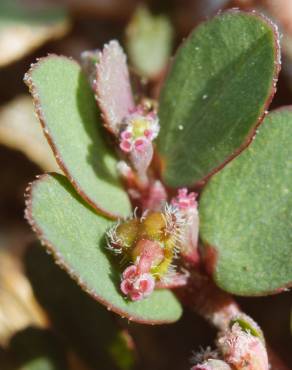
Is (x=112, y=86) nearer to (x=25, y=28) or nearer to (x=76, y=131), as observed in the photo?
(x=76, y=131)

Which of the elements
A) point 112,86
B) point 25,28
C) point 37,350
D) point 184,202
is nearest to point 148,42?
point 25,28

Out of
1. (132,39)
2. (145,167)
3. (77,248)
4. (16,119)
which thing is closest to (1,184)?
(16,119)

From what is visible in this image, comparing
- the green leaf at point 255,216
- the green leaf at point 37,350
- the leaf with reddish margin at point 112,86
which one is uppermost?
the leaf with reddish margin at point 112,86

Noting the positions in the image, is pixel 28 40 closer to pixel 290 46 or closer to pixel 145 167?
pixel 290 46

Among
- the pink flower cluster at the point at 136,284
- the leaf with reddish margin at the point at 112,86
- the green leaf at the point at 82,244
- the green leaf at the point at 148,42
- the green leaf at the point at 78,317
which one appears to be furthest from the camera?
the green leaf at the point at 148,42

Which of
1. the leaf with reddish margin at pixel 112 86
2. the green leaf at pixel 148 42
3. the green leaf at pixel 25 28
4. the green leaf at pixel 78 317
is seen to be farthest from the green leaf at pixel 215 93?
the green leaf at pixel 25 28

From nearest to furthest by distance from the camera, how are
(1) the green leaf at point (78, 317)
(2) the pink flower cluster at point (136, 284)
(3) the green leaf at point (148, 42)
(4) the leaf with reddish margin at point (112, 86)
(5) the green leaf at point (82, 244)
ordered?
(5) the green leaf at point (82, 244), (2) the pink flower cluster at point (136, 284), (4) the leaf with reddish margin at point (112, 86), (1) the green leaf at point (78, 317), (3) the green leaf at point (148, 42)

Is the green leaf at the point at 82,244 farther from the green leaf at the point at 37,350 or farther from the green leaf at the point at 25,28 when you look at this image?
the green leaf at the point at 25,28
